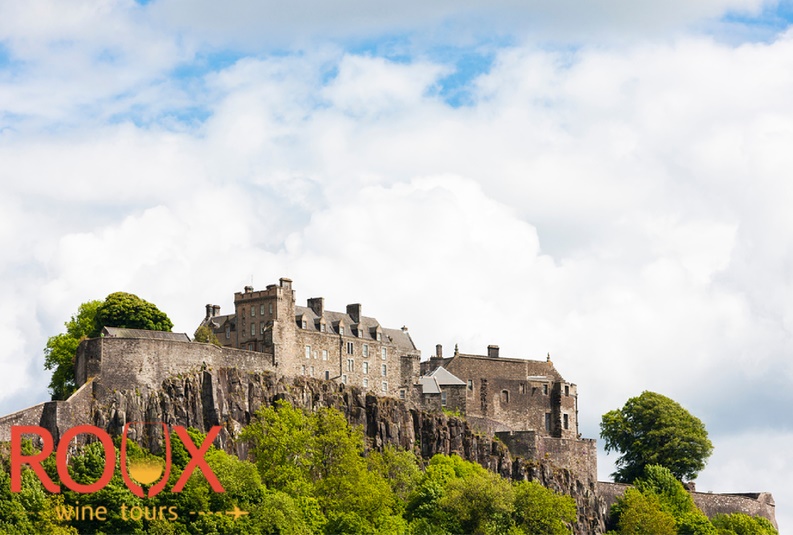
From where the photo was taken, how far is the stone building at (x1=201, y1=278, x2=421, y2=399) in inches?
3821

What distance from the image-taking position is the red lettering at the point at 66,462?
80.0 meters

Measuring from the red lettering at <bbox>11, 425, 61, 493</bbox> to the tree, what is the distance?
4512cm

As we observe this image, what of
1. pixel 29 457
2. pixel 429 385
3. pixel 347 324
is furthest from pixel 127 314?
pixel 429 385

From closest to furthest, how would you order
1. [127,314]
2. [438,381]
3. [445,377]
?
[127,314] < [438,381] < [445,377]

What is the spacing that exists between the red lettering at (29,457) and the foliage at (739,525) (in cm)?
4614

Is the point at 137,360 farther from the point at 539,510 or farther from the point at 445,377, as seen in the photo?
the point at 445,377

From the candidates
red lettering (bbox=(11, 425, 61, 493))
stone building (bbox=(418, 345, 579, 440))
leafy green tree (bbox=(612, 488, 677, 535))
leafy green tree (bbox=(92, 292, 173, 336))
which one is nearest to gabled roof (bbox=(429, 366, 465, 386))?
stone building (bbox=(418, 345, 579, 440))

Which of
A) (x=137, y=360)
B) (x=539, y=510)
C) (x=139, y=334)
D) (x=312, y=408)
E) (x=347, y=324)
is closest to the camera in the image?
(x=137, y=360)

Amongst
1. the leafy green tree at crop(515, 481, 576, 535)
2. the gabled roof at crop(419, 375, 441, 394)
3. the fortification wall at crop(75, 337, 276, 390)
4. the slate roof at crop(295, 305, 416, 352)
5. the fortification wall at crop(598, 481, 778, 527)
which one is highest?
the slate roof at crop(295, 305, 416, 352)

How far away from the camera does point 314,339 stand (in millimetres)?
98812

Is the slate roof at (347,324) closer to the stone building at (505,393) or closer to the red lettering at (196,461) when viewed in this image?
the stone building at (505,393)

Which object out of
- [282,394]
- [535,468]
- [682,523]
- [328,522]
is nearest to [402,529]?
[328,522]

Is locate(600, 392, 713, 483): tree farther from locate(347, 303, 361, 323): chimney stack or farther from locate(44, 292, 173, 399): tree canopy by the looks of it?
locate(44, 292, 173, 399): tree canopy

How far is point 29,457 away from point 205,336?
1962 cm
